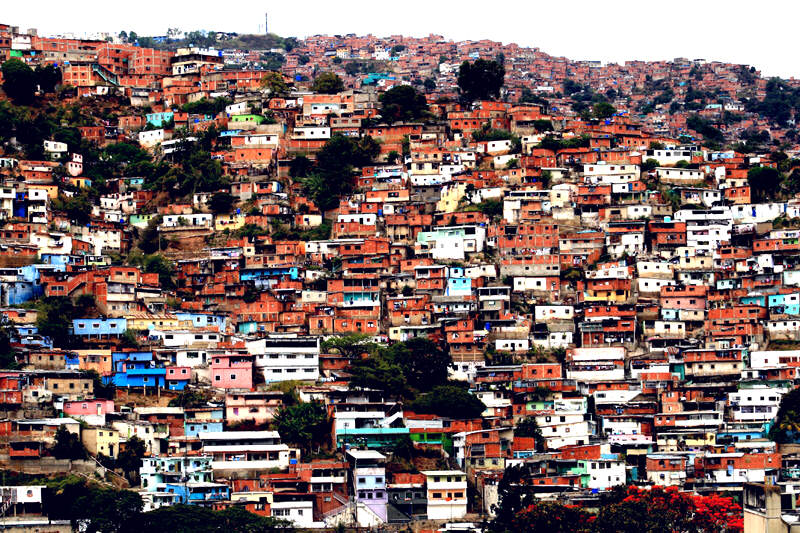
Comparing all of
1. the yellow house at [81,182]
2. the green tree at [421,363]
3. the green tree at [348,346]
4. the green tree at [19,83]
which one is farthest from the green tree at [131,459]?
the green tree at [19,83]

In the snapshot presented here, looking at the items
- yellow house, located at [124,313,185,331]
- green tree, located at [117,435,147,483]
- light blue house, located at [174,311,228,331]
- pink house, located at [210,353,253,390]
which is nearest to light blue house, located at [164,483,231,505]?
green tree, located at [117,435,147,483]

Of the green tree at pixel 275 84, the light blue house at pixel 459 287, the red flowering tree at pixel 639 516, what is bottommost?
the red flowering tree at pixel 639 516

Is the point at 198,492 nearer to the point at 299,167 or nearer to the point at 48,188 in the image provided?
the point at 48,188

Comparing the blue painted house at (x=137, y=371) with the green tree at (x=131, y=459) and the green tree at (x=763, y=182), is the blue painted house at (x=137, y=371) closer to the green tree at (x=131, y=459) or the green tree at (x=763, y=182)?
the green tree at (x=131, y=459)

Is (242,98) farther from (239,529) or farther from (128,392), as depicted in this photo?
(239,529)

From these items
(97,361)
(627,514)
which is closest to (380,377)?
(97,361)

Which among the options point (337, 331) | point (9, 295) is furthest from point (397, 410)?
point (9, 295)

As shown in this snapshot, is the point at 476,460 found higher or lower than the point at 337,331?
lower
